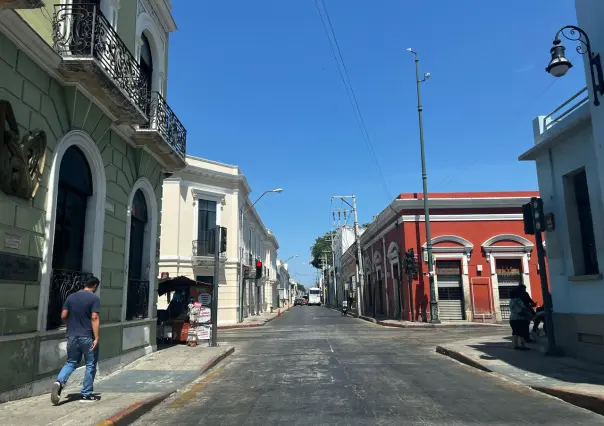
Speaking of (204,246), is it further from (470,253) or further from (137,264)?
(137,264)

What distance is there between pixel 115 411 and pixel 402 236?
2369cm

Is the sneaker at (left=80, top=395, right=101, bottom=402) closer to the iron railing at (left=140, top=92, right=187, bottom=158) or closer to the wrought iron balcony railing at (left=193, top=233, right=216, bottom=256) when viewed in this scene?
the iron railing at (left=140, top=92, right=187, bottom=158)

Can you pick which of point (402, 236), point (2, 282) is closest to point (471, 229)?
point (402, 236)

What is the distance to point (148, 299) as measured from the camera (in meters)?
12.5

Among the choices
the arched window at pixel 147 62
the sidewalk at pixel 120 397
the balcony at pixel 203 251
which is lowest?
the sidewalk at pixel 120 397

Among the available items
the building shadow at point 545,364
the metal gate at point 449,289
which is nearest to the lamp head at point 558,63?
the building shadow at point 545,364

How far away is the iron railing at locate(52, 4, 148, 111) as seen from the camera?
26.7ft

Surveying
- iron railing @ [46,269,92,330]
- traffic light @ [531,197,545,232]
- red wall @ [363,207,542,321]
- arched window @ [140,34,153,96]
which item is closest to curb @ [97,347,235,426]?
iron railing @ [46,269,92,330]

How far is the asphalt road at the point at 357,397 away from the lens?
247 inches

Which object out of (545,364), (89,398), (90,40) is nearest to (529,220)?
(545,364)

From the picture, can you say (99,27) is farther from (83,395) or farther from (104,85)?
(83,395)

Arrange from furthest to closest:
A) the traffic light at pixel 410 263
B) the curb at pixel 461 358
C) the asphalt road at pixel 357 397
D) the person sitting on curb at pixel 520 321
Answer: the traffic light at pixel 410 263 → the person sitting on curb at pixel 520 321 → the curb at pixel 461 358 → the asphalt road at pixel 357 397

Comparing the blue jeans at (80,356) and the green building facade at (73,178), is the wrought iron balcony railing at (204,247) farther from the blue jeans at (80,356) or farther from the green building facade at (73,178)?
the blue jeans at (80,356)

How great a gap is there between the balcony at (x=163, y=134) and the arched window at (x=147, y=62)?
0.57 meters
